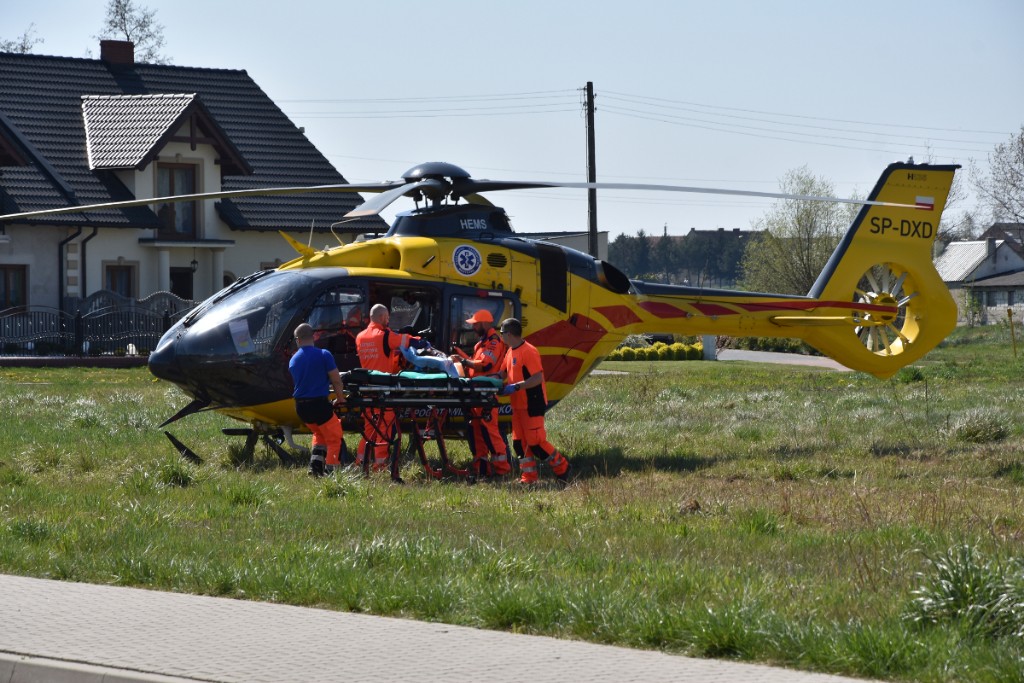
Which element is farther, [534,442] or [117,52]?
[117,52]

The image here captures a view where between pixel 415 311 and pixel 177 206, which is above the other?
pixel 177 206

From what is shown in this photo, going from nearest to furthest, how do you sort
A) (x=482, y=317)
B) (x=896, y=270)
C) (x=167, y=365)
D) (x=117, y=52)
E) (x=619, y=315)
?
(x=167, y=365) → (x=482, y=317) → (x=619, y=315) → (x=896, y=270) → (x=117, y=52)

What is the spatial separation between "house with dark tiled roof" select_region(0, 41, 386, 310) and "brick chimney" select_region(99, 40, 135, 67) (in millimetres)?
118

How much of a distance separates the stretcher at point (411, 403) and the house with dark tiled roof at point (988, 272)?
79799 millimetres

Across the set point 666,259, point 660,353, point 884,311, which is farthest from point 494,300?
point 666,259

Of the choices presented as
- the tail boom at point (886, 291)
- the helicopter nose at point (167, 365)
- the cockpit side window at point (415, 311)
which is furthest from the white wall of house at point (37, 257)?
the tail boom at point (886, 291)

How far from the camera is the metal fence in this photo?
1448 inches

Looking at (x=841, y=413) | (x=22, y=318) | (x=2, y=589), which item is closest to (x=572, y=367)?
(x=841, y=413)

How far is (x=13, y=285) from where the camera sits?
1560 inches

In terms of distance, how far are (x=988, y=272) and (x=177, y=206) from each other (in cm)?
7669

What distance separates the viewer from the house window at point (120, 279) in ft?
137

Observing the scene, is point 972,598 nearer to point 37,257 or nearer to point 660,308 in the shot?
point 660,308

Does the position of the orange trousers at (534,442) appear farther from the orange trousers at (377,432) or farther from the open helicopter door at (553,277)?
the open helicopter door at (553,277)

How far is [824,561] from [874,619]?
1.76m
